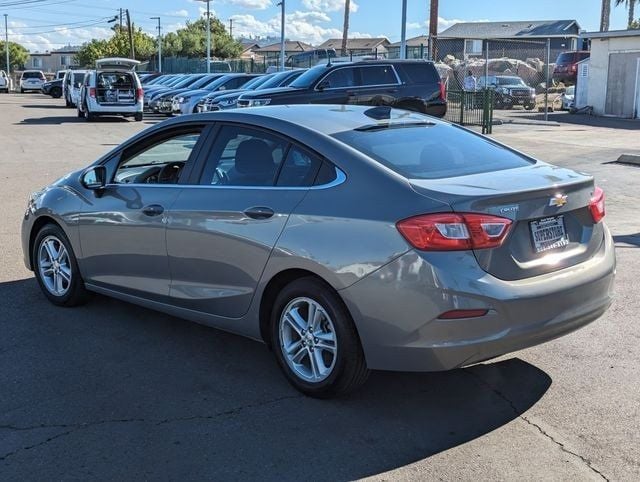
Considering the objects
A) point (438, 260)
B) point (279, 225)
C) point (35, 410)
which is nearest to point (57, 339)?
point (35, 410)

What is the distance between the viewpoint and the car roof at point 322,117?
15.4 feet

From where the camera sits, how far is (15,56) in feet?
400

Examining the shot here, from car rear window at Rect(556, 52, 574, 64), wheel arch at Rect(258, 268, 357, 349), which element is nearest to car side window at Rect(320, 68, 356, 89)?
wheel arch at Rect(258, 268, 357, 349)

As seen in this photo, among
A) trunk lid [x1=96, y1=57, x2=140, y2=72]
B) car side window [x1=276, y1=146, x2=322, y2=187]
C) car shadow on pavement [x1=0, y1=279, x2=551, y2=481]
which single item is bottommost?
car shadow on pavement [x1=0, y1=279, x2=551, y2=481]

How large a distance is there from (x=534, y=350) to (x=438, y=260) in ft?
5.43

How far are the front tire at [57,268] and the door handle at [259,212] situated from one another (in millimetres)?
2006

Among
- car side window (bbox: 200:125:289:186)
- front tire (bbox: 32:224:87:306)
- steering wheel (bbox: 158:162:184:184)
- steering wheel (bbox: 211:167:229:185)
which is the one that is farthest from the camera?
front tire (bbox: 32:224:87:306)

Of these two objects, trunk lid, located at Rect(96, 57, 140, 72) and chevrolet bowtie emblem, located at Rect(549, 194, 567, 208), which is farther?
trunk lid, located at Rect(96, 57, 140, 72)

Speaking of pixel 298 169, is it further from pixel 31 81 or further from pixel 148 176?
pixel 31 81

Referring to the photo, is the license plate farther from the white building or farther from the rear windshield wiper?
the white building

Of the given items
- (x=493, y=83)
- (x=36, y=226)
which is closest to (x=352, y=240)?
(x=36, y=226)

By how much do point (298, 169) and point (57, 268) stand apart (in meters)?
2.57

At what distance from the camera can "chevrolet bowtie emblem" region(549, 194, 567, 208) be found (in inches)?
160

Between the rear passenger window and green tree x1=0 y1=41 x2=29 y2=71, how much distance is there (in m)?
107
